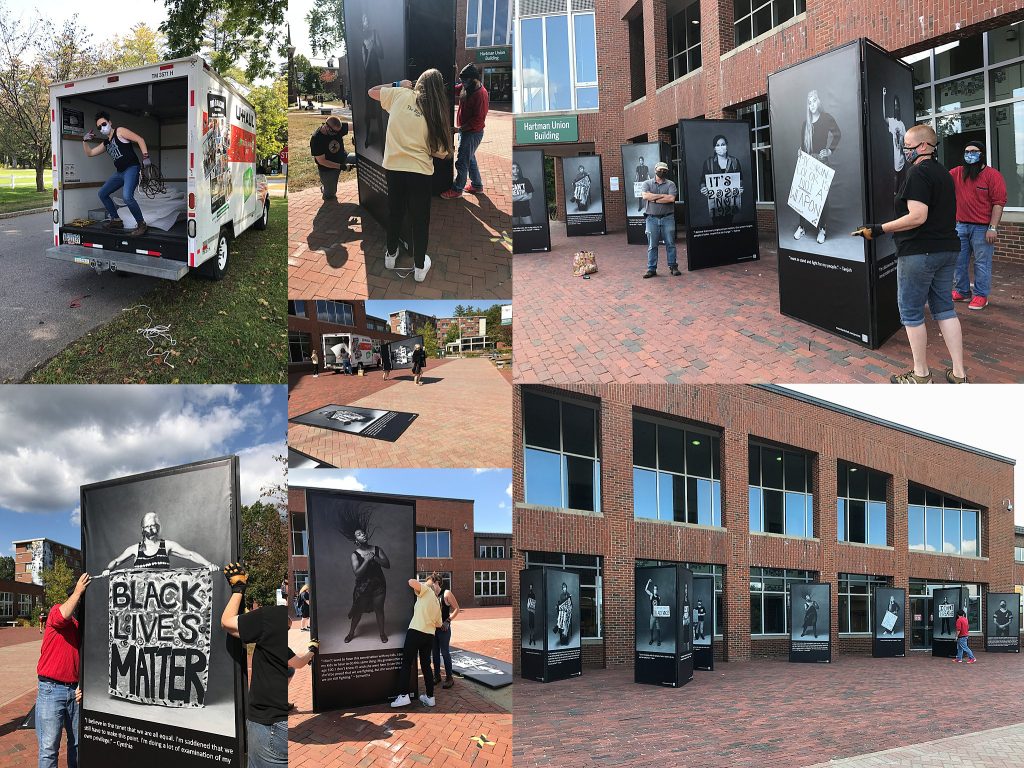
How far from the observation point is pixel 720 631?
12.3m

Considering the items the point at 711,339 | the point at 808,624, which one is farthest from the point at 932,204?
the point at 808,624

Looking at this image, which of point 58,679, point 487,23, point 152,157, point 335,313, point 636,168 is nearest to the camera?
point 487,23

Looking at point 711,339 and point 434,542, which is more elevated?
point 711,339

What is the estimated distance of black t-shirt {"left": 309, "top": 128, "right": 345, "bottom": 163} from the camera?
3.78 meters

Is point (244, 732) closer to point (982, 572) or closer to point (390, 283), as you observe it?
point (390, 283)

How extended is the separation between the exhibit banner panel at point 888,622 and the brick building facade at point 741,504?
2.10 ft

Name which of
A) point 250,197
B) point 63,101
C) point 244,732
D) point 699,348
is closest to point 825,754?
point 699,348

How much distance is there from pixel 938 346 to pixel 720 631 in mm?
7668

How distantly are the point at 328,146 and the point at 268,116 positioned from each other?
21.7 feet

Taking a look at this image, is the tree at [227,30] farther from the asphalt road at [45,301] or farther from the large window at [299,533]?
the large window at [299,533]

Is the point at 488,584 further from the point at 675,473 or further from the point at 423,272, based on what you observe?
the point at 675,473

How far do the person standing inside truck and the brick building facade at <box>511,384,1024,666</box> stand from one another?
176 inches

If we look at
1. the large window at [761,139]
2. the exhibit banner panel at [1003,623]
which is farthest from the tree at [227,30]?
the exhibit banner panel at [1003,623]

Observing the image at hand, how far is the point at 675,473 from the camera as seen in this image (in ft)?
37.3
